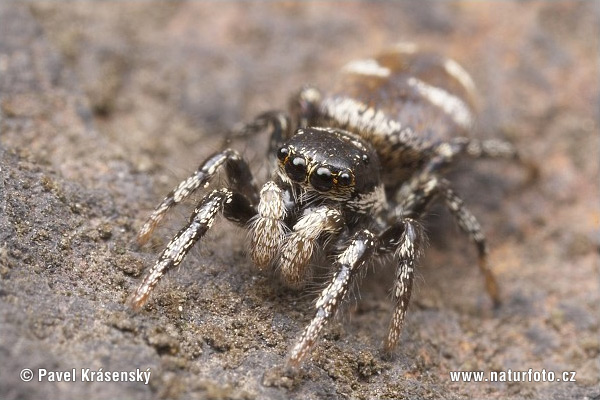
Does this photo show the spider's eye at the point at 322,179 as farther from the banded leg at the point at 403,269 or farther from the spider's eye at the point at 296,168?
the banded leg at the point at 403,269

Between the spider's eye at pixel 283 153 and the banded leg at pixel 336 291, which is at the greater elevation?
the spider's eye at pixel 283 153

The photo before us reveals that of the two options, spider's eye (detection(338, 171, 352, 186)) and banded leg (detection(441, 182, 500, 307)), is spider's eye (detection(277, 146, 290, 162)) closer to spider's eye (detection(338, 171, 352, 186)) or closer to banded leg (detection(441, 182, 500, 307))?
spider's eye (detection(338, 171, 352, 186))

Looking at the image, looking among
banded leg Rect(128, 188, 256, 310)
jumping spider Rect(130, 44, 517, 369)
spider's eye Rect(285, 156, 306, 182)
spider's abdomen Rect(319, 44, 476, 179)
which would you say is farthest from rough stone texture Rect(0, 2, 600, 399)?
spider's abdomen Rect(319, 44, 476, 179)

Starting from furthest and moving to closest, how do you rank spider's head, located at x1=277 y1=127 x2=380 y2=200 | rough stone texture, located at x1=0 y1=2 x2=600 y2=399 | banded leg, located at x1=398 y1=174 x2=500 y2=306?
banded leg, located at x1=398 y1=174 x2=500 y2=306
spider's head, located at x1=277 y1=127 x2=380 y2=200
rough stone texture, located at x1=0 y1=2 x2=600 y2=399

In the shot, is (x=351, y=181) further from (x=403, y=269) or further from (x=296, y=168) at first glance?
(x=403, y=269)

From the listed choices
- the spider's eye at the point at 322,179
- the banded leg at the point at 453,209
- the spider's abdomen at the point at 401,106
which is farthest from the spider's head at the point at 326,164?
the spider's abdomen at the point at 401,106

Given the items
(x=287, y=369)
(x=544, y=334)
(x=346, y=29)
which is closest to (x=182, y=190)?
(x=287, y=369)

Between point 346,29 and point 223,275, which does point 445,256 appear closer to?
point 223,275
